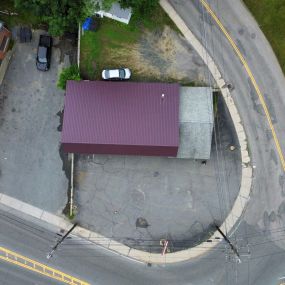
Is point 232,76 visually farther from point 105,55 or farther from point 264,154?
point 105,55

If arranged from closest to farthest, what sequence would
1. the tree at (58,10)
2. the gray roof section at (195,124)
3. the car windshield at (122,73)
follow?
the tree at (58,10)
the gray roof section at (195,124)
the car windshield at (122,73)

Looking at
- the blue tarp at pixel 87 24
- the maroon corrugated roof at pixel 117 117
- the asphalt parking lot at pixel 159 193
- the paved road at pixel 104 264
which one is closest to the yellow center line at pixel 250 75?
the asphalt parking lot at pixel 159 193

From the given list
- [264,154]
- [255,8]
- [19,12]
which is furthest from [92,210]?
[255,8]

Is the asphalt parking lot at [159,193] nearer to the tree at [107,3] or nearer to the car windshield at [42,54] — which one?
the car windshield at [42,54]

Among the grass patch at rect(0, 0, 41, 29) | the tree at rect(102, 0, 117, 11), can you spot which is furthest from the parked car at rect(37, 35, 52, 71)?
the tree at rect(102, 0, 117, 11)

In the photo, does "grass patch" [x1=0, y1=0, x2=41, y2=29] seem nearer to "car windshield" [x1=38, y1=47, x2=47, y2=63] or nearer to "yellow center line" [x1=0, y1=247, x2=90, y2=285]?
"car windshield" [x1=38, y1=47, x2=47, y2=63]

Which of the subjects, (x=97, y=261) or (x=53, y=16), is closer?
(x=53, y=16)
